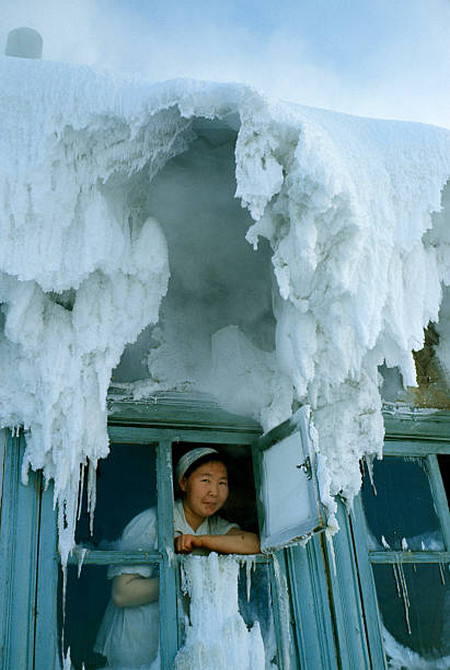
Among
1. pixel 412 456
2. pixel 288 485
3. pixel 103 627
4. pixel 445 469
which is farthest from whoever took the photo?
pixel 445 469

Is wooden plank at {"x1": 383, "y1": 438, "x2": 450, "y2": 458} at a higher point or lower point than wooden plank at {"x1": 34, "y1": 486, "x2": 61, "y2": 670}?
higher

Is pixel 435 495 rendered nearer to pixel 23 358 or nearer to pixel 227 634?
pixel 227 634

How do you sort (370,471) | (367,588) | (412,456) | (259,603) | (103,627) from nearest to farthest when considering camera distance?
1. (103,627)
2. (259,603)
3. (367,588)
4. (370,471)
5. (412,456)

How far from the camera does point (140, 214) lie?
2.74 metres

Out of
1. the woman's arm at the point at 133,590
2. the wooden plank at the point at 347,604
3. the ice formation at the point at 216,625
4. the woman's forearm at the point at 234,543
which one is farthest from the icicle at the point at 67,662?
the wooden plank at the point at 347,604

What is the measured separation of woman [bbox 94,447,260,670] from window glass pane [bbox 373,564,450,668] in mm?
586

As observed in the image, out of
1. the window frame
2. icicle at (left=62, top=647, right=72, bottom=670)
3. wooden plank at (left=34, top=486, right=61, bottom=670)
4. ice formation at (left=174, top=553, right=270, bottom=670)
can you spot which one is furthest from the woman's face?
icicle at (left=62, top=647, right=72, bottom=670)

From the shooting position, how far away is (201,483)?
309 centimetres

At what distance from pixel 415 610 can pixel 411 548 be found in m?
0.24

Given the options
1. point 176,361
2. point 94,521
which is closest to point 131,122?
point 176,361

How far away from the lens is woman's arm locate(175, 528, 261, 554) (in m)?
2.89

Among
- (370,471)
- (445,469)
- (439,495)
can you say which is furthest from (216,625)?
(445,469)

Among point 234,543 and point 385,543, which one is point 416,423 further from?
point 234,543

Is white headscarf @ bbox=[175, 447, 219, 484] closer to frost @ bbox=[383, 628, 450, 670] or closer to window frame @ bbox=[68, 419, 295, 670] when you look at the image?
window frame @ bbox=[68, 419, 295, 670]
